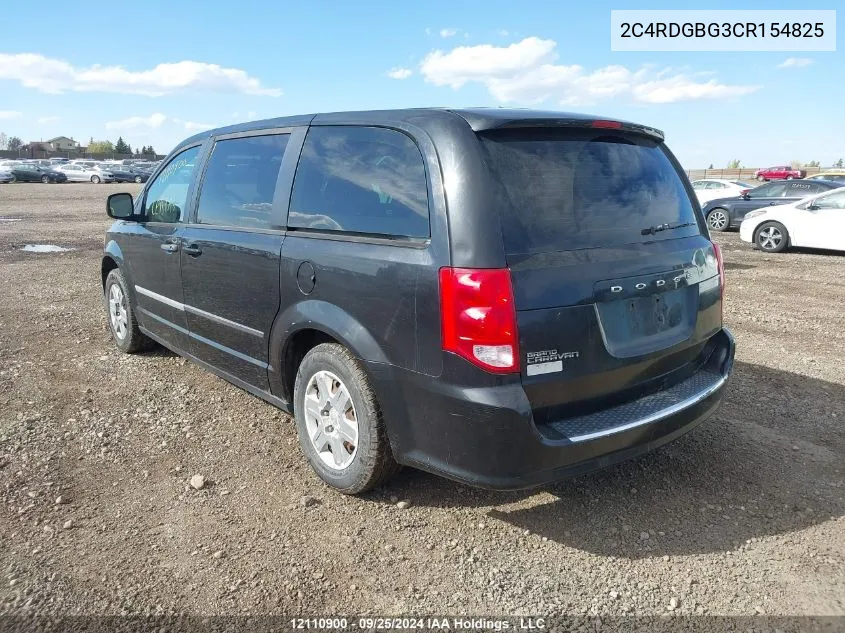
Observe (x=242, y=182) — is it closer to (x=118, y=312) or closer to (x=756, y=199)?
(x=118, y=312)

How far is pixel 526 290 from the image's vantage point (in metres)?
2.48

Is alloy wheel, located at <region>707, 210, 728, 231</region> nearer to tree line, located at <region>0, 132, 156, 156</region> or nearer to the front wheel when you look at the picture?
the front wheel

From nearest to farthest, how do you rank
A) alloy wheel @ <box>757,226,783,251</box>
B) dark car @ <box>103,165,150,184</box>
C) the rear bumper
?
the rear bumper, alloy wheel @ <box>757,226,783,251</box>, dark car @ <box>103,165,150,184</box>

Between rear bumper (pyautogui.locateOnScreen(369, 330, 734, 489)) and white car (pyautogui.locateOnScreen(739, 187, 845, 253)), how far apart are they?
451 inches

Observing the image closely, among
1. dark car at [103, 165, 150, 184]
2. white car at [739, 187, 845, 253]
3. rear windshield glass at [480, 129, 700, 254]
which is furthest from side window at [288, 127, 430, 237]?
dark car at [103, 165, 150, 184]

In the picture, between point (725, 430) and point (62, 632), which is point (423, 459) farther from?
point (725, 430)

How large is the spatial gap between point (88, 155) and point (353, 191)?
8832 centimetres

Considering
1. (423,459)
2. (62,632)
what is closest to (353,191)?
(423,459)

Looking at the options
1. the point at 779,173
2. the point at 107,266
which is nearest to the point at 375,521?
the point at 107,266

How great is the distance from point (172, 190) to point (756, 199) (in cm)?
1546

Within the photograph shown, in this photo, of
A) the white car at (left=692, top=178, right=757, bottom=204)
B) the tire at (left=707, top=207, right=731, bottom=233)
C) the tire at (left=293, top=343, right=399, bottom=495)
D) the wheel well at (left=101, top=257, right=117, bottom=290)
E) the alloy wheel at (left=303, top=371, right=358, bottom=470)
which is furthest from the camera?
the white car at (left=692, top=178, right=757, bottom=204)

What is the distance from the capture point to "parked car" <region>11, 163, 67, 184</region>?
4200 centimetres

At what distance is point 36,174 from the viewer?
43031 mm

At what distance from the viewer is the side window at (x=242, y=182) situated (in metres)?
3.62
